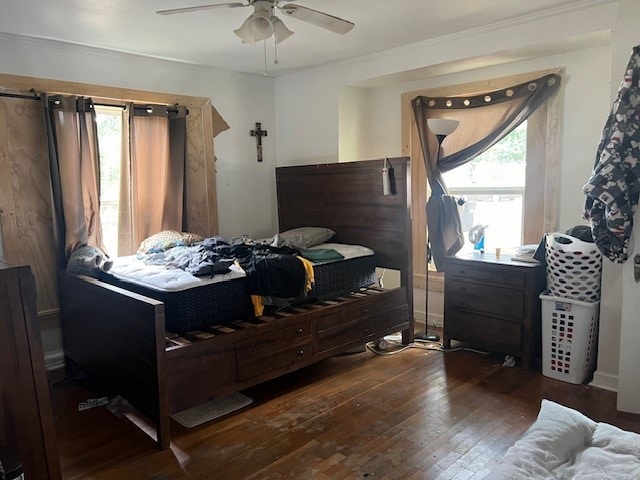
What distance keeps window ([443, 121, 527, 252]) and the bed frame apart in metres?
0.79

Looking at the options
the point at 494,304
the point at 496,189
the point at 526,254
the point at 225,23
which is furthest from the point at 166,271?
the point at 496,189

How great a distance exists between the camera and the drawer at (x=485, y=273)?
3.25 m

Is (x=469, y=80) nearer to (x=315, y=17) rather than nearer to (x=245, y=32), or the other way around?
(x=315, y=17)

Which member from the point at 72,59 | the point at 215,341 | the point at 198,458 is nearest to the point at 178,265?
the point at 215,341

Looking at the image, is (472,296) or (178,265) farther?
(472,296)

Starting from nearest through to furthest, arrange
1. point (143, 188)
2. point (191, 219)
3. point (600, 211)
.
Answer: point (600, 211) → point (143, 188) → point (191, 219)

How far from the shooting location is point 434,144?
4.05 metres

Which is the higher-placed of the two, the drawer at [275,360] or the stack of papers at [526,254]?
the stack of papers at [526,254]

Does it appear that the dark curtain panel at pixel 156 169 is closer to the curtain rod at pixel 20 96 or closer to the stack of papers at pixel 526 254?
the curtain rod at pixel 20 96

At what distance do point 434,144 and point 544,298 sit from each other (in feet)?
5.19

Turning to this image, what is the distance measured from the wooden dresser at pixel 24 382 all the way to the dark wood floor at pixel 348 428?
1.85ft

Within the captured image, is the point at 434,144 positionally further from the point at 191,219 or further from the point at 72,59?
the point at 72,59

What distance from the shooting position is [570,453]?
153cm

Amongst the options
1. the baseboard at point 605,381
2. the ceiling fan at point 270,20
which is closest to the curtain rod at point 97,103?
the ceiling fan at point 270,20
